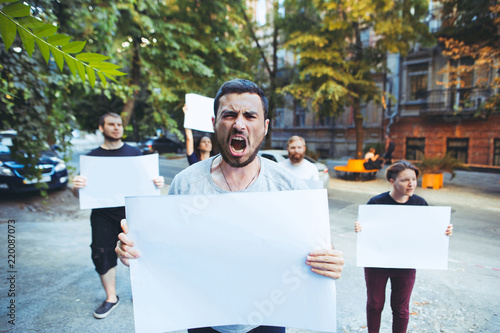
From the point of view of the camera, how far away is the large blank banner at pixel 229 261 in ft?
4.34

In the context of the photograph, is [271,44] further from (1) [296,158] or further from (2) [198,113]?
(2) [198,113]

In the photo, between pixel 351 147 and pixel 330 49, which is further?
pixel 351 147

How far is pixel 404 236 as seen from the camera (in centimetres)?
237

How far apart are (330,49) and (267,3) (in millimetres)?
6911

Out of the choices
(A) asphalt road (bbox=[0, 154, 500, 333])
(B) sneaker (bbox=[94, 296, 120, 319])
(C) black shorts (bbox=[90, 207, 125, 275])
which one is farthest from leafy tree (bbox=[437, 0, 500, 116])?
(B) sneaker (bbox=[94, 296, 120, 319])

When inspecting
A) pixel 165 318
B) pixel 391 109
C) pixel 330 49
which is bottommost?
pixel 165 318

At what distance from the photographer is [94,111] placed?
19.3 metres

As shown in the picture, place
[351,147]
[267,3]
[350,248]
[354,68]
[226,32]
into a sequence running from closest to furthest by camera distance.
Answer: [350,248], [226,32], [354,68], [267,3], [351,147]

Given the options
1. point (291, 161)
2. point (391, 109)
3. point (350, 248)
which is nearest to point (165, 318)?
point (291, 161)

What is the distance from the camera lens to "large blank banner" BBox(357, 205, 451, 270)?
2.33 metres

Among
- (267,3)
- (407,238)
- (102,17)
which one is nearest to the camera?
(407,238)

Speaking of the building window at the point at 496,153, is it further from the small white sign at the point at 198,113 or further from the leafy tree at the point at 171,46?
the small white sign at the point at 198,113

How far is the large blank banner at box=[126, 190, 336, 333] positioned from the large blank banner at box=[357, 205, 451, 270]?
45.7 inches

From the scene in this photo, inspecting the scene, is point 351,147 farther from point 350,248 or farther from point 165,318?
point 165,318
